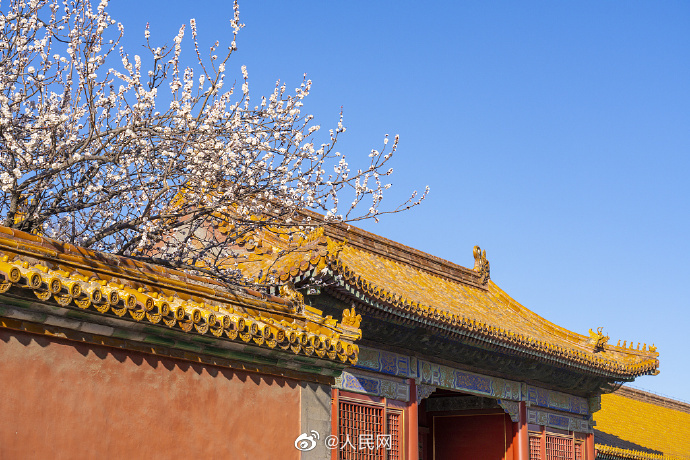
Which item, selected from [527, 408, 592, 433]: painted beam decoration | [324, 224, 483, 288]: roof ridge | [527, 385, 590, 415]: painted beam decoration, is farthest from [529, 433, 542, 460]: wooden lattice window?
[324, 224, 483, 288]: roof ridge

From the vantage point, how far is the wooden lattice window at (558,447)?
55.0 feet

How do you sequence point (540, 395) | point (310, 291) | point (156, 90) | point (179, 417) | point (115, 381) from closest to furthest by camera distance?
point (115, 381) < point (179, 417) < point (156, 90) < point (310, 291) < point (540, 395)

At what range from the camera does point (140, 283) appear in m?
5.90

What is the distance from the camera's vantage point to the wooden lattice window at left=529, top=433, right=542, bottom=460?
1625cm

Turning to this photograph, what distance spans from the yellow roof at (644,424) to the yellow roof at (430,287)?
4486mm

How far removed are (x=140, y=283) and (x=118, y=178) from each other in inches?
132

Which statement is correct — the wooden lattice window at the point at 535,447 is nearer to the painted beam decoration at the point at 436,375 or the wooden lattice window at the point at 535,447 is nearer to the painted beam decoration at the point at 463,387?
the painted beam decoration at the point at 463,387

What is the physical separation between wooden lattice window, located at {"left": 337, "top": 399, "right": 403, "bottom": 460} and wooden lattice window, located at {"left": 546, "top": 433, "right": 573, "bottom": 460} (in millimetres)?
5200

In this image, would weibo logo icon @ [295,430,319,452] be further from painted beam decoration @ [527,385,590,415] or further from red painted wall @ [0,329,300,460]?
painted beam decoration @ [527,385,590,415]

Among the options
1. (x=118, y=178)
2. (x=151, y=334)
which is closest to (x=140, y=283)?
(x=151, y=334)

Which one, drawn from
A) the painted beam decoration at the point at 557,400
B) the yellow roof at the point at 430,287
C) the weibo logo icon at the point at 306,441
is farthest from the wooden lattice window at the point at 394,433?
the weibo logo icon at the point at 306,441

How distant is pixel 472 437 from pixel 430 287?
331 cm

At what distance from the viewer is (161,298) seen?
19.3ft

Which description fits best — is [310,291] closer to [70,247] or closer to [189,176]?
[189,176]
